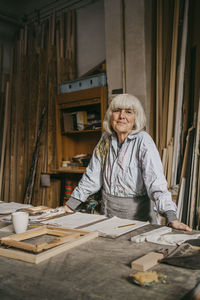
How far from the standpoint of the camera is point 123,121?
2162 millimetres

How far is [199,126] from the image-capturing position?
108 inches

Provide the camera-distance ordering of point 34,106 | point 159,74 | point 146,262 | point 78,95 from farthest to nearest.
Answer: point 34,106
point 78,95
point 159,74
point 146,262

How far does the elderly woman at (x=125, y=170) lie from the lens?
202cm

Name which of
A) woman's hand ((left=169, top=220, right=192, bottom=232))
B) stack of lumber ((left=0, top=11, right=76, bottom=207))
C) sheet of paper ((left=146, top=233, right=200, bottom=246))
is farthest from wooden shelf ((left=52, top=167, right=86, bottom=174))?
sheet of paper ((left=146, top=233, right=200, bottom=246))

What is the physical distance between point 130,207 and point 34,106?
10.4 feet

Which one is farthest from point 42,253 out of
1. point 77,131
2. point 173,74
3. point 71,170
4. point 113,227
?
point 77,131

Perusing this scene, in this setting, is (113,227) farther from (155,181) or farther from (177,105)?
(177,105)

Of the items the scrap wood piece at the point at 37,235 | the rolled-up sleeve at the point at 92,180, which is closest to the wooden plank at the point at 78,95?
the rolled-up sleeve at the point at 92,180

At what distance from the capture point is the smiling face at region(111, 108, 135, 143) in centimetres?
216

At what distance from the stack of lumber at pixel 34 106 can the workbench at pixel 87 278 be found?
3.41m

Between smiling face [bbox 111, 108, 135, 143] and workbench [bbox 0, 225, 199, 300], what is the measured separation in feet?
3.62

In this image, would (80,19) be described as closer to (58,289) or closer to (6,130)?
(6,130)

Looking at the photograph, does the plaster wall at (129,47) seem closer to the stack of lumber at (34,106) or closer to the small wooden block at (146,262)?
the stack of lumber at (34,106)

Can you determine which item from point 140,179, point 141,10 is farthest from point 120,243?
point 141,10
